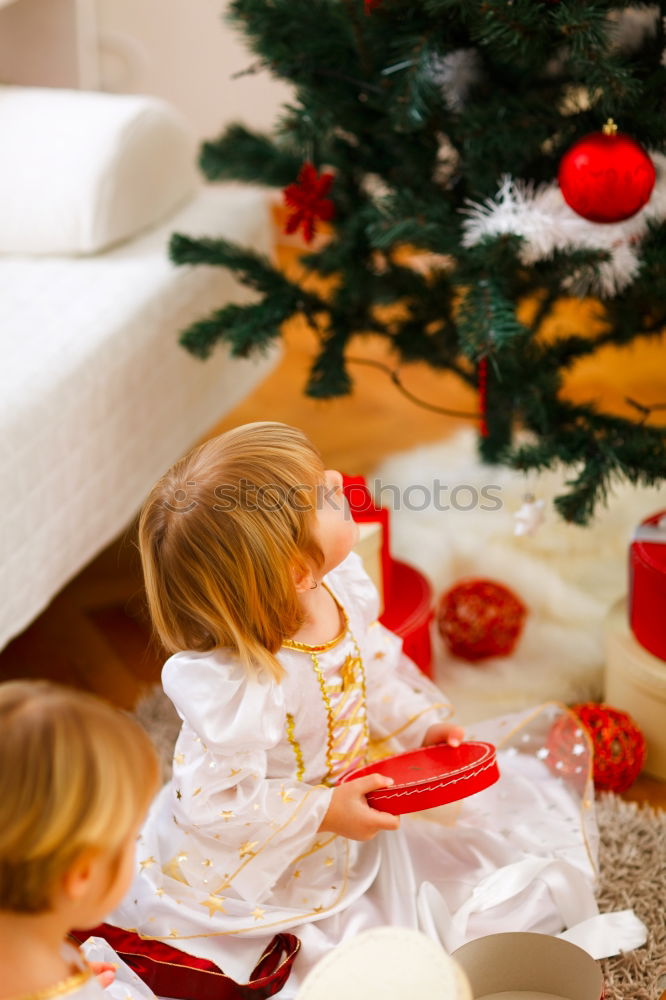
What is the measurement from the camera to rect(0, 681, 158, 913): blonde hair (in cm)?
64

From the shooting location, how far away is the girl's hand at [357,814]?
3.43ft

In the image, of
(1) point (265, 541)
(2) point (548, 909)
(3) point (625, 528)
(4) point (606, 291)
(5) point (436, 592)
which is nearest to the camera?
(1) point (265, 541)

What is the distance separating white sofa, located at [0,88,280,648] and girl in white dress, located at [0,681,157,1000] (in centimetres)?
70

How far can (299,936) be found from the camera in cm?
105

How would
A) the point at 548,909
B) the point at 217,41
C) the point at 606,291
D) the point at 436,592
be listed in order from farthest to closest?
the point at 217,41
the point at 436,592
the point at 606,291
the point at 548,909

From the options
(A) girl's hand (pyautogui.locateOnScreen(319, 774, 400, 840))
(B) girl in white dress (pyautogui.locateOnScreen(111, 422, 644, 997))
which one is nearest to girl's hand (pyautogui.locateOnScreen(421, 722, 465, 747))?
(B) girl in white dress (pyautogui.locateOnScreen(111, 422, 644, 997))

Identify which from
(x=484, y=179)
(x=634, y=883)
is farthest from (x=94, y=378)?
(x=634, y=883)

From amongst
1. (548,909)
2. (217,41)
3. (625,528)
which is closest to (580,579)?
(625,528)

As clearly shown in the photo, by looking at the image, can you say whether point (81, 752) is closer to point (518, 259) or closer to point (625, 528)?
point (518, 259)

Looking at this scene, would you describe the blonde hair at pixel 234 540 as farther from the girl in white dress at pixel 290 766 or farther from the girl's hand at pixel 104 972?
the girl's hand at pixel 104 972

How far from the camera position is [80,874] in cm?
66

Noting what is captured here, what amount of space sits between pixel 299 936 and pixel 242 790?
153 mm

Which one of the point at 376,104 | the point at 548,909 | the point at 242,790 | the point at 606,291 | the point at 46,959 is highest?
the point at 376,104

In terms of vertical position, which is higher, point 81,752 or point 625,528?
point 81,752
